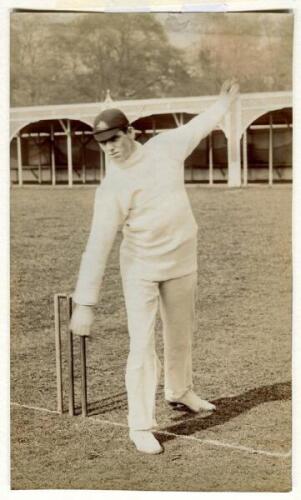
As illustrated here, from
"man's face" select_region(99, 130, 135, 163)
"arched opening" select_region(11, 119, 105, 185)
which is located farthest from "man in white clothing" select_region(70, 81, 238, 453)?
"arched opening" select_region(11, 119, 105, 185)

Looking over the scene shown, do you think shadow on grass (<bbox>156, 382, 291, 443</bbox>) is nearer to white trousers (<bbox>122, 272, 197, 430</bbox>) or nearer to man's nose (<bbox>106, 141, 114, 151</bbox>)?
white trousers (<bbox>122, 272, 197, 430</bbox>)

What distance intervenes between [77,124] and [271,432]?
163 cm

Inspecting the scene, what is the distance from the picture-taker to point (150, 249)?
4.53 metres

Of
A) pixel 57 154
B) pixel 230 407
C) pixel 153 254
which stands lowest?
pixel 230 407

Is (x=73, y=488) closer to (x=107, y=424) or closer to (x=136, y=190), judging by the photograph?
(x=107, y=424)

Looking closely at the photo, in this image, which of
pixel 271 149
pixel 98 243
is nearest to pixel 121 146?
pixel 98 243

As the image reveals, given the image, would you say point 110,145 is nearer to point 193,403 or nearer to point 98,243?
point 98,243

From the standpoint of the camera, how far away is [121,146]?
4.50 metres

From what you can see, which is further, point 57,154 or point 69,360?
point 57,154

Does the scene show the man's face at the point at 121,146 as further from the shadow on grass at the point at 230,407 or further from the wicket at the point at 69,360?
the shadow on grass at the point at 230,407

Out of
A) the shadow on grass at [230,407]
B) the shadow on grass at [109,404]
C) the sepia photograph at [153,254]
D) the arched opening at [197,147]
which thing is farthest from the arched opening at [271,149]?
the shadow on grass at [109,404]

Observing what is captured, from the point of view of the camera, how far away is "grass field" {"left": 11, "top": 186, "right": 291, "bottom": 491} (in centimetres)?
464

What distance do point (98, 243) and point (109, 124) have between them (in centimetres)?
52

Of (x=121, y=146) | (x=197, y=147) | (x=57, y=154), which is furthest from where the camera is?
(x=57, y=154)
